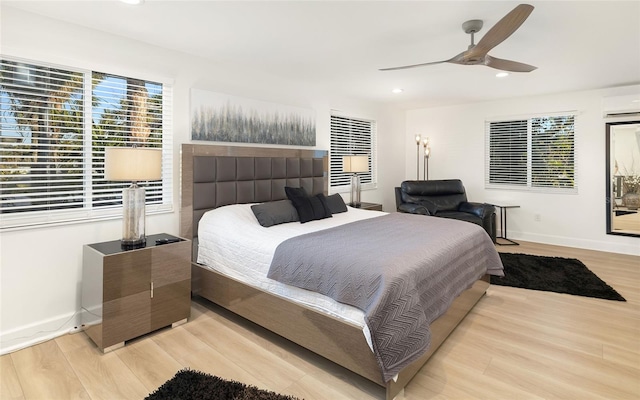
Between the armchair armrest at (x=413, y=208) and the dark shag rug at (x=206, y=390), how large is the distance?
376 cm

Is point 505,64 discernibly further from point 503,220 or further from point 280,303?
point 503,220

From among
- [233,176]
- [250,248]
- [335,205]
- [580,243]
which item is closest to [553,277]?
[580,243]

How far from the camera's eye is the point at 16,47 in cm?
249

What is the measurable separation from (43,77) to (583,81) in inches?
239

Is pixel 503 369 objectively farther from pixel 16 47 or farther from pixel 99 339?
pixel 16 47

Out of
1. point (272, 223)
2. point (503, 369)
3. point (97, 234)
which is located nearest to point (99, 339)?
point (97, 234)

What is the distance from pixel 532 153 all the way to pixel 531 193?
0.67 m

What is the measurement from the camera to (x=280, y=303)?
97.4 inches

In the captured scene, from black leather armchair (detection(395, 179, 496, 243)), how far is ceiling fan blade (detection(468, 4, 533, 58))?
289 cm

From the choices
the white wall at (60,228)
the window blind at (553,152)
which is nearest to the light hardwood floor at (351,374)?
the white wall at (60,228)

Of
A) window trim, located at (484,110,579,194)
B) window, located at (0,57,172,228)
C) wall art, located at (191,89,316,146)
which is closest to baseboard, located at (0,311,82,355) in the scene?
window, located at (0,57,172,228)

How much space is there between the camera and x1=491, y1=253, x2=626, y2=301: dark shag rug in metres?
3.62

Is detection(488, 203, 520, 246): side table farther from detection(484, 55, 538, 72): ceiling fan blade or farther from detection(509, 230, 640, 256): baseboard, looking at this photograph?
detection(484, 55, 538, 72): ceiling fan blade

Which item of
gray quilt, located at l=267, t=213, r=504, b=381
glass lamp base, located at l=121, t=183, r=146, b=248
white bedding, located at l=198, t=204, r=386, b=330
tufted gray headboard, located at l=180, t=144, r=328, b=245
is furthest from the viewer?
tufted gray headboard, located at l=180, t=144, r=328, b=245
